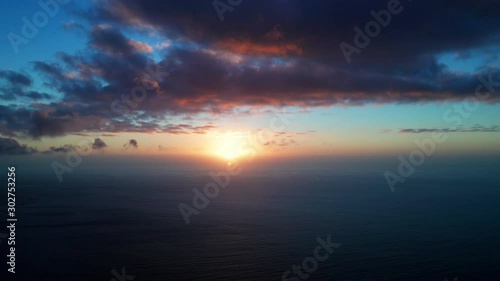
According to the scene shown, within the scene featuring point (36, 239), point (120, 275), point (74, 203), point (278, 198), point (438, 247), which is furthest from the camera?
point (278, 198)

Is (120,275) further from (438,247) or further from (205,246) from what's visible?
(438,247)

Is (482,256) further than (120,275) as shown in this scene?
Yes

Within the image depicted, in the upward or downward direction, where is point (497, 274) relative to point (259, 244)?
downward

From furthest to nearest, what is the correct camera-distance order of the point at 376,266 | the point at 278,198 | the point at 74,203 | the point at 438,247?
the point at 278,198, the point at 74,203, the point at 438,247, the point at 376,266

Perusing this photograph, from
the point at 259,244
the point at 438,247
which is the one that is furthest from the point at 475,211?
the point at 259,244

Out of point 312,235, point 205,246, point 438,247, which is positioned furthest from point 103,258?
point 438,247

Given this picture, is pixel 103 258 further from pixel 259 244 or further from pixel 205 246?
pixel 259 244

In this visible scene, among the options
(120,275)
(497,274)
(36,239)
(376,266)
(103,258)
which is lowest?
(497,274)
